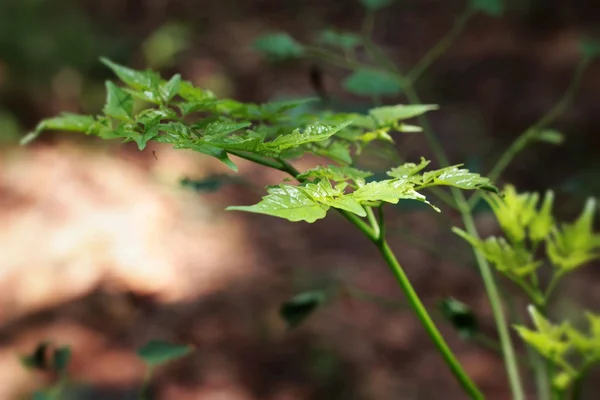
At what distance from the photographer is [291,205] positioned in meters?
0.36

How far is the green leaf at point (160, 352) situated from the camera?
70 cm

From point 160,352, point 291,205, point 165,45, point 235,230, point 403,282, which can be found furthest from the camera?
point 165,45

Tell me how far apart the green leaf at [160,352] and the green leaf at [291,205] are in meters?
0.38

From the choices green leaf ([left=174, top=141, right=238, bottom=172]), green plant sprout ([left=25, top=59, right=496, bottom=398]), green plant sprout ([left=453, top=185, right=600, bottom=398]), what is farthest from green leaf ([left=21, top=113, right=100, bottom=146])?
green plant sprout ([left=453, top=185, right=600, bottom=398])

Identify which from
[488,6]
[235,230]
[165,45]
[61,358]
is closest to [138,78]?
[61,358]

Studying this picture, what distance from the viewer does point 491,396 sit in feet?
4.90

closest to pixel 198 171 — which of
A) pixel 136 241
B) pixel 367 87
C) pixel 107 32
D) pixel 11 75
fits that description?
pixel 136 241

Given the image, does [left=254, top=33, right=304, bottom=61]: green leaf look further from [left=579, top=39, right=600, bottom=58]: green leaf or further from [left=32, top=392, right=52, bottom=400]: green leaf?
[left=32, top=392, right=52, bottom=400]: green leaf

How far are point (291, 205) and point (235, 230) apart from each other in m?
1.85

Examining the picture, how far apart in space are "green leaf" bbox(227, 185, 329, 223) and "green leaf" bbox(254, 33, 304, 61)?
0.60 metres

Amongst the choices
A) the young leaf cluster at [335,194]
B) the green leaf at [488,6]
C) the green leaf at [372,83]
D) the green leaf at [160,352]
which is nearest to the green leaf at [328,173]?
the young leaf cluster at [335,194]

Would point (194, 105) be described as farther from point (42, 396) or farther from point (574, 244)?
point (42, 396)

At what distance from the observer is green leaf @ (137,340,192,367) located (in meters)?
0.70

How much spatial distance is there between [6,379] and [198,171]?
1.14 meters
